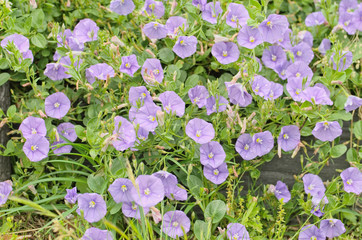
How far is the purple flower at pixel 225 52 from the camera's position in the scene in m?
2.67

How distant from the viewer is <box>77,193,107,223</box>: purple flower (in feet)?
7.41

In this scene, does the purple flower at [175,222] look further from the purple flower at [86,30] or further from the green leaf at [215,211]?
the purple flower at [86,30]

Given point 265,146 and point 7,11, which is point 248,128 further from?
point 7,11

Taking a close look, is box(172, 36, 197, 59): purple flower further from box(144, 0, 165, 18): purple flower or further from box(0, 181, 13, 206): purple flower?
box(0, 181, 13, 206): purple flower

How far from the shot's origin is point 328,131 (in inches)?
100

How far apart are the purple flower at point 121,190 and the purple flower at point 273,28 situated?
1208mm

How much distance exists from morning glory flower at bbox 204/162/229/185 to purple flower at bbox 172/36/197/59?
0.69 m

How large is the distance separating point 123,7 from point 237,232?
60.1 inches

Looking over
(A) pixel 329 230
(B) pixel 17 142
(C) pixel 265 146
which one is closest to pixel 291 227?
(A) pixel 329 230

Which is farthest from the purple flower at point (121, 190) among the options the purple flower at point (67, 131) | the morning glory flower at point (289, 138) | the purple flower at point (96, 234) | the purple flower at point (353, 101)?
the purple flower at point (353, 101)

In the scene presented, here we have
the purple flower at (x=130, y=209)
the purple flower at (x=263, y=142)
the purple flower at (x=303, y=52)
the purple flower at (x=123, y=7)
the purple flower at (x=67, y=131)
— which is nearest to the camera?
the purple flower at (x=130, y=209)

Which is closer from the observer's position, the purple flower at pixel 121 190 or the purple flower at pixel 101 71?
the purple flower at pixel 121 190

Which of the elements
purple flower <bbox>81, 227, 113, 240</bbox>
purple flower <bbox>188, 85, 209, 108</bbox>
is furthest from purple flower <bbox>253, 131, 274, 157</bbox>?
purple flower <bbox>81, 227, 113, 240</bbox>

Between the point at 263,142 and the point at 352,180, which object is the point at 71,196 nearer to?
the point at 263,142
